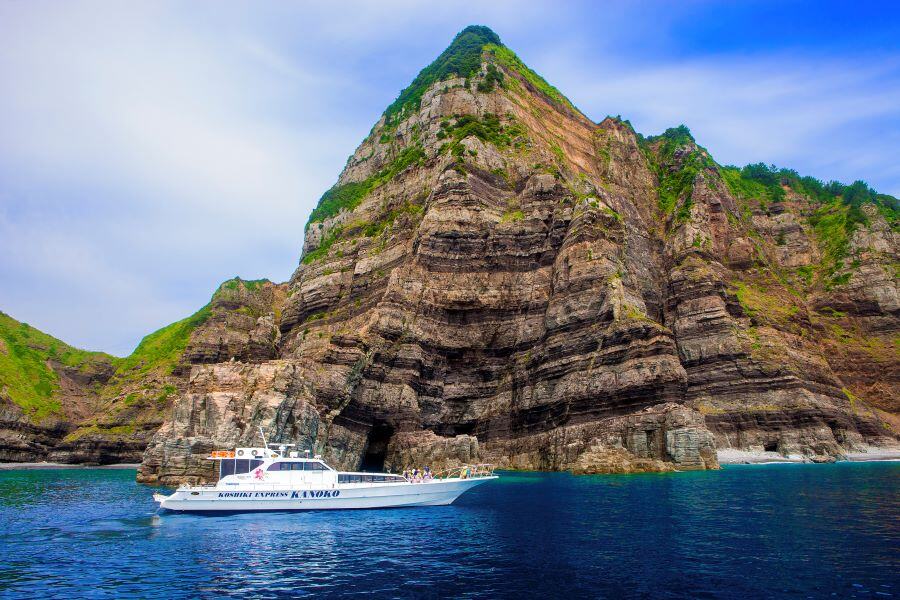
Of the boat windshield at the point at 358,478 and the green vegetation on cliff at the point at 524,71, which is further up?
the green vegetation on cliff at the point at 524,71

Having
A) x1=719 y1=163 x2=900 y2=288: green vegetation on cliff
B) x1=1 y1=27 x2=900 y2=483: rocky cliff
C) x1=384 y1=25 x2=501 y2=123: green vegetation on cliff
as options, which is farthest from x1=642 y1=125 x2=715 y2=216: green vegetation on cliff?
x1=384 y1=25 x2=501 y2=123: green vegetation on cliff

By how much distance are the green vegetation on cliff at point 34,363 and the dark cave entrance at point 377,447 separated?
85.7 metres

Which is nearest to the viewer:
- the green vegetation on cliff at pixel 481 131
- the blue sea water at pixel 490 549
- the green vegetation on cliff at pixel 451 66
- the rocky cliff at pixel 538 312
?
the blue sea water at pixel 490 549

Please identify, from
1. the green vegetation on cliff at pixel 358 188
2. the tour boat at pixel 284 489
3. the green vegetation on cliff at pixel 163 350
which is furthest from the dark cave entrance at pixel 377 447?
the green vegetation on cliff at pixel 163 350

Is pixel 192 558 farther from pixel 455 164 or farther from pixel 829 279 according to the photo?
pixel 829 279

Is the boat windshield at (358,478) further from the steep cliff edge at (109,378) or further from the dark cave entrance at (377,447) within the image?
the steep cliff edge at (109,378)

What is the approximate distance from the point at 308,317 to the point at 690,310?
7966 centimetres

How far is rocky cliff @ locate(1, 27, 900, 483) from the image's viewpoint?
8281cm

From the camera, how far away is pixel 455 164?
11456 cm

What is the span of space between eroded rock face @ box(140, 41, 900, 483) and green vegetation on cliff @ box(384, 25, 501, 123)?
19.2 feet

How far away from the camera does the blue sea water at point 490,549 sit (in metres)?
22.8

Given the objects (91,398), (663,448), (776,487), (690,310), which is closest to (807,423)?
(690,310)

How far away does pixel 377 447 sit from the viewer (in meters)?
93.9

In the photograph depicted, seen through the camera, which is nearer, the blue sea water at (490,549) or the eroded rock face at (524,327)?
the blue sea water at (490,549)
